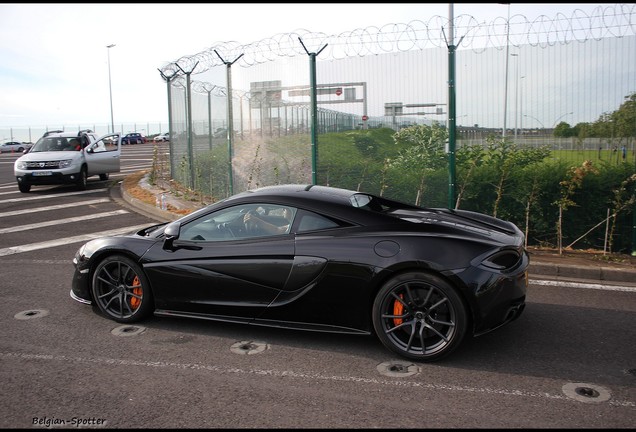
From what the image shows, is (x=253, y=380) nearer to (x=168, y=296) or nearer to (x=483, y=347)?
(x=168, y=296)

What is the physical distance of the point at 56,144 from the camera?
1716 centimetres

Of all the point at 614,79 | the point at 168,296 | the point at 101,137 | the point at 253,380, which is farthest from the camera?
the point at 101,137

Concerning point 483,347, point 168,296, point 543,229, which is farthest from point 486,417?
point 543,229

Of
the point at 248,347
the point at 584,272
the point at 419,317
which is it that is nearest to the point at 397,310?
the point at 419,317

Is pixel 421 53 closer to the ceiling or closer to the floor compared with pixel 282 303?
closer to the ceiling

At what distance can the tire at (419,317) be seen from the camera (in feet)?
14.5

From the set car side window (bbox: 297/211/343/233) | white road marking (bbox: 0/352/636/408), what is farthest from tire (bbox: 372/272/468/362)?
car side window (bbox: 297/211/343/233)

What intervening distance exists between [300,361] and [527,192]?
4.99 m

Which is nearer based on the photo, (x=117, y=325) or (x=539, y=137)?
(x=117, y=325)

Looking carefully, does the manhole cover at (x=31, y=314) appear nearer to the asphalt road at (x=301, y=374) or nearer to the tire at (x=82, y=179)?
the asphalt road at (x=301, y=374)

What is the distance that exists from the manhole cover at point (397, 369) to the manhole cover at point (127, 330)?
7.24 ft

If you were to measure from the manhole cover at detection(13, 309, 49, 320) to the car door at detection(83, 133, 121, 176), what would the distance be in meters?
12.0

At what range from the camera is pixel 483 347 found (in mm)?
4812

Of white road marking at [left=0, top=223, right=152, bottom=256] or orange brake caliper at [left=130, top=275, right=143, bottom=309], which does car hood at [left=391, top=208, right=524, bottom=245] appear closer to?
orange brake caliper at [left=130, top=275, right=143, bottom=309]
